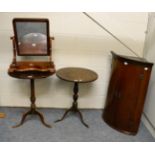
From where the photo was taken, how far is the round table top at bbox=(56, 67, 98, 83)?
8.27 ft

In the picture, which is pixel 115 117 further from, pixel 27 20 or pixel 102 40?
pixel 27 20

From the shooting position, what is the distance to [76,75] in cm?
263

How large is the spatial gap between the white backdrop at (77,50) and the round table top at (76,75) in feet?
0.72

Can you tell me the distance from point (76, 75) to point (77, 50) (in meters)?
0.48

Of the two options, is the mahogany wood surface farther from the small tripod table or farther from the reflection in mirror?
the reflection in mirror

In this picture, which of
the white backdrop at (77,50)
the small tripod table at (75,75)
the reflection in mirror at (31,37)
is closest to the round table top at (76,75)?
the small tripod table at (75,75)

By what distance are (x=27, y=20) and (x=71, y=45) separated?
73cm

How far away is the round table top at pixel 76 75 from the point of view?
99.2 inches

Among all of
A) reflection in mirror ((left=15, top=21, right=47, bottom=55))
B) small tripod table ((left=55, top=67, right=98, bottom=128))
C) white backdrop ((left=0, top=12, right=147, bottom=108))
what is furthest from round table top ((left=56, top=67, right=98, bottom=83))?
reflection in mirror ((left=15, top=21, right=47, bottom=55))

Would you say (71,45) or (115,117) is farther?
(71,45)
